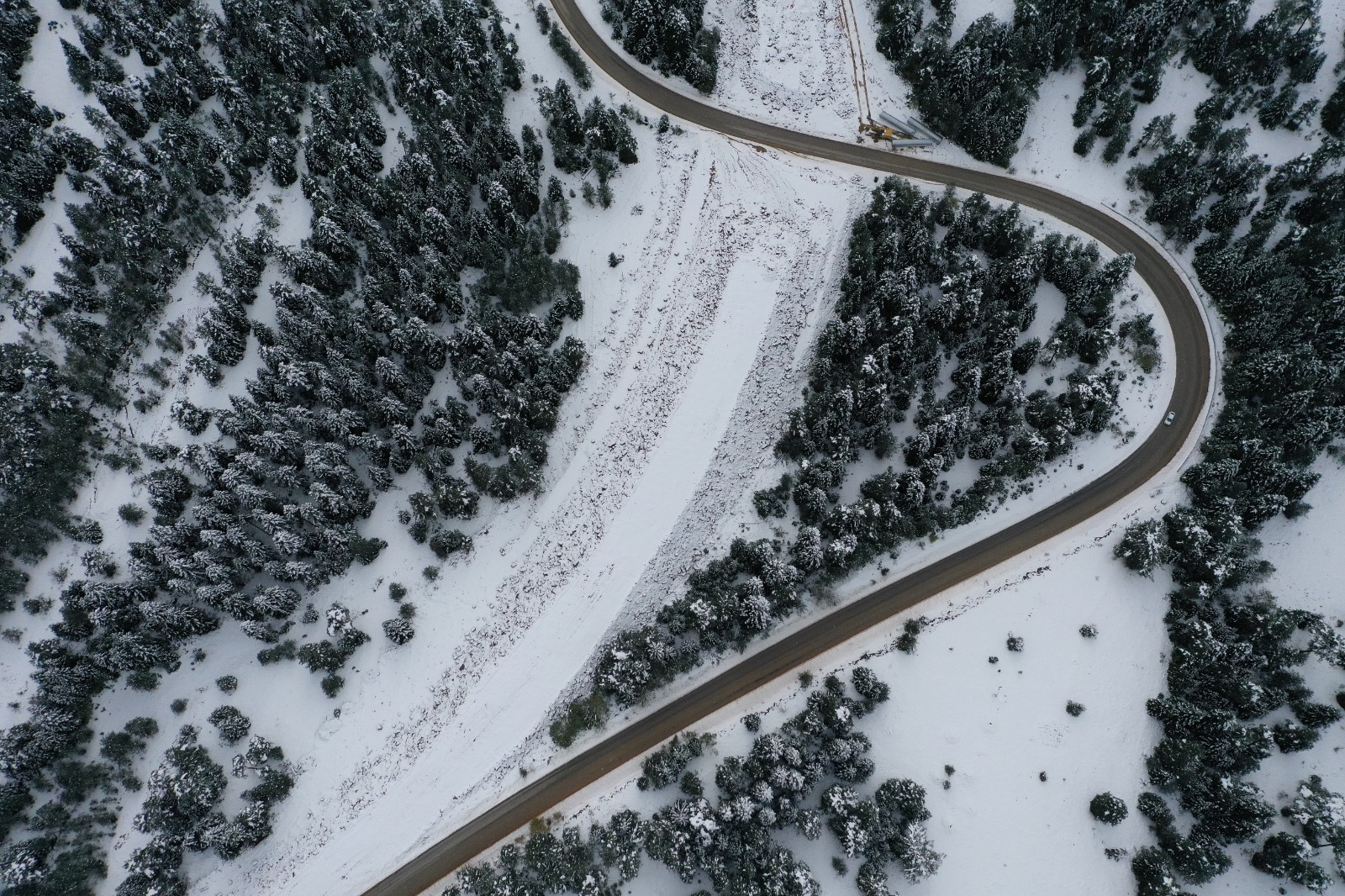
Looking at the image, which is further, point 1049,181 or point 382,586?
point 1049,181

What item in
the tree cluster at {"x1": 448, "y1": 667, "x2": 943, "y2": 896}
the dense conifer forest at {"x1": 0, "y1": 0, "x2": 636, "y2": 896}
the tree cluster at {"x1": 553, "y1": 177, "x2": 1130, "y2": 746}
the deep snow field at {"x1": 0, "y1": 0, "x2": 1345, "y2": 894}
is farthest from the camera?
the tree cluster at {"x1": 553, "y1": 177, "x2": 1130, "y2": 746}

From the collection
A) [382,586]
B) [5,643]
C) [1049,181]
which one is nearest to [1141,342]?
[1049,181]

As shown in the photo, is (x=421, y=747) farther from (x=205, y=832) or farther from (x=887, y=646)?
(x=887, y=646)

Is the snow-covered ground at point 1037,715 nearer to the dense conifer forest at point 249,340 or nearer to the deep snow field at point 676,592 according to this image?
the deep snow field at point 676,592

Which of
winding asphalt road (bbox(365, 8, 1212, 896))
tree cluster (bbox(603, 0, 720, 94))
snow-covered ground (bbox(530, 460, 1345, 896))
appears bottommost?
snow-covered ground (bbox(530, 460, 1345, 896))

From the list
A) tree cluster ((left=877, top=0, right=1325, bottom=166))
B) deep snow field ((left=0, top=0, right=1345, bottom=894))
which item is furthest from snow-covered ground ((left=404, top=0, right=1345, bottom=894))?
tree cluster ((left=877, top=0, right=1325, bottom=166))

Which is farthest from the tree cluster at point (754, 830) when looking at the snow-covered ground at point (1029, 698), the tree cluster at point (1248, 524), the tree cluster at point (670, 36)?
the tree cluster at point (670, 36)

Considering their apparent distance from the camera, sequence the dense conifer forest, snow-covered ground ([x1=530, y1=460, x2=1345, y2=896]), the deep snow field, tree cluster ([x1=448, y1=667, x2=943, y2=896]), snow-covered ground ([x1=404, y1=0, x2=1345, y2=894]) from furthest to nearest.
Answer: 1. the dense conifer forest
2. the deep snow field
3. snow-covered ground ([x1=404, y1=0, x2=1345, y2=894])
4. snow-covered ground ([x1=530, y1=460, x2=1345, y2=896])
5. tree cluster ([x1=448, y1=667, x2=943, y2=896])

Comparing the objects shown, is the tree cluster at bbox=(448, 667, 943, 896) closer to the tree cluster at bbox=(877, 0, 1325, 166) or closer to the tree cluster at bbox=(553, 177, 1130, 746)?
the tree cluster at bbox=(553, 177, 1130, 746)
